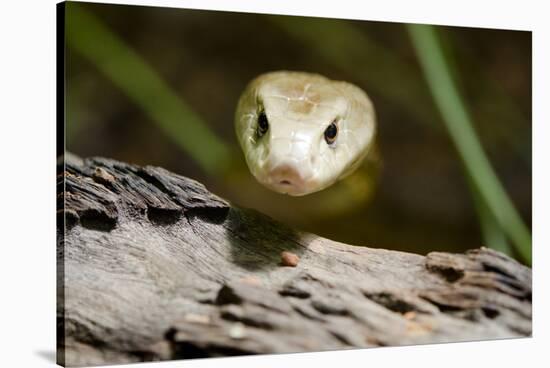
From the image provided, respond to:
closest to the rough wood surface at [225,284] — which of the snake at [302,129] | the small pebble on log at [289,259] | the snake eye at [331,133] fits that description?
the small pebble on log at [289,259]

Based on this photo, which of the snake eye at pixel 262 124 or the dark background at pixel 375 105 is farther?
the dark background at pixel 375 105

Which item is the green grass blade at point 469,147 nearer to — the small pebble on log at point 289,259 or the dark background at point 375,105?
the dark background at point 375,105

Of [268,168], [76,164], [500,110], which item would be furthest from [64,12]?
[500,110]

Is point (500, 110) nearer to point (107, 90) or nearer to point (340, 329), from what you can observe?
point (340, 329)

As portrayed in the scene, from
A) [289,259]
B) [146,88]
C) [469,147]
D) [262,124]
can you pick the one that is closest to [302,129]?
[262,124]

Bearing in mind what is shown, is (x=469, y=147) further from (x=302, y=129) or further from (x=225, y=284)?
(x=225, y=284)

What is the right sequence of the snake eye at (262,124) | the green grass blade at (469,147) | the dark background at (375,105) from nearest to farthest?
A: the snake eye at (262,124) < the dark background at (375,105) < the green grass blade at (469,147)

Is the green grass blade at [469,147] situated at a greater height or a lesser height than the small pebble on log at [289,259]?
greater
